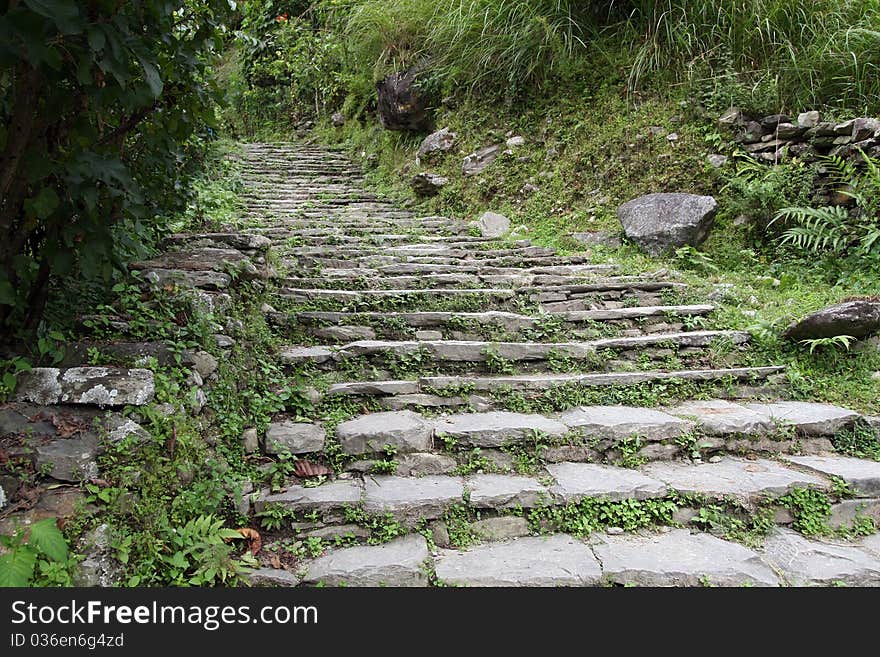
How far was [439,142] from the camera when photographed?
317 inches

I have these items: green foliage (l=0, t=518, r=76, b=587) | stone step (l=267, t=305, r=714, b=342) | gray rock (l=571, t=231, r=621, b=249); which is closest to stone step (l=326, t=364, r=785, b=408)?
stone step (l=267, t=305, r=714, b=342)

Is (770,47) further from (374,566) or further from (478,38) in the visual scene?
(374,566)

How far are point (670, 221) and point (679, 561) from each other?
13.3 feet

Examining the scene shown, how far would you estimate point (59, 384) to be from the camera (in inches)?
88.4

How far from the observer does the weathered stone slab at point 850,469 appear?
2857 millimetres

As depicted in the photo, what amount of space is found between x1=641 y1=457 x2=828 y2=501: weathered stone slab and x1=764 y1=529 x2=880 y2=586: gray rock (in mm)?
214

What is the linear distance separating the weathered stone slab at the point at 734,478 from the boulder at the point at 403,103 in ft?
22.4

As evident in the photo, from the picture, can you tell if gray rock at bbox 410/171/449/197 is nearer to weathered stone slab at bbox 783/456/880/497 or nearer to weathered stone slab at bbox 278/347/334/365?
weathered stone slab at bbox 278/347/334/365

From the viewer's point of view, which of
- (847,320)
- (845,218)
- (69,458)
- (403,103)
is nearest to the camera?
(69,458)

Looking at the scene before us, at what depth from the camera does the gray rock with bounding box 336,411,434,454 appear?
2.90 m

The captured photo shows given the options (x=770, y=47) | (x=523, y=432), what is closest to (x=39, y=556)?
(x=523, y=432)

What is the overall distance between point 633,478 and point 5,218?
115 inches

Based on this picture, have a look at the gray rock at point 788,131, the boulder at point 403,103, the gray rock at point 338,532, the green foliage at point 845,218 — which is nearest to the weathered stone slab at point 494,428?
the gray rock at point 338,532

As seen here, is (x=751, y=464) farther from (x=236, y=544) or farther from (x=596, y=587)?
(x=236, y=544)
